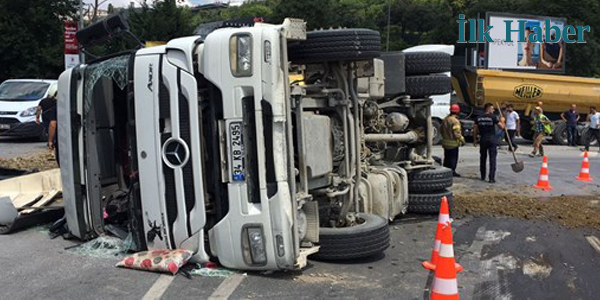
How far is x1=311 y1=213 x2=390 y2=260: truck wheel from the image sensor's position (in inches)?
189

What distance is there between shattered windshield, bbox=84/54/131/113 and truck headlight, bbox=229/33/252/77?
1.00m

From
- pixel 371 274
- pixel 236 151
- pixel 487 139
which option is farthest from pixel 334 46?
pixel 487 139

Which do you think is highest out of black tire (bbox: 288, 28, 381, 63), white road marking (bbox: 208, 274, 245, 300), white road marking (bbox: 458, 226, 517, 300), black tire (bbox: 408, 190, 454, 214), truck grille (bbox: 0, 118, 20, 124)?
black tire (bbox: 288, 28, 381, 63)

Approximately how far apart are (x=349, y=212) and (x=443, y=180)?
7.30 feet

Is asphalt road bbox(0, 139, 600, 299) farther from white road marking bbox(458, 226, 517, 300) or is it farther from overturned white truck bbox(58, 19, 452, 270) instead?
overturned white truck bbox(58, 19, 452, 270)

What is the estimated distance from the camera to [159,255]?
4.41 metres

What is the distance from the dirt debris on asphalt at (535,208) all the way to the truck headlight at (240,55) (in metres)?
4.18

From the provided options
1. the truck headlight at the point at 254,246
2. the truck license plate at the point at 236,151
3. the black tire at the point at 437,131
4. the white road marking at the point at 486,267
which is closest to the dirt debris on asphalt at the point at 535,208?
the white road marking at the point at 486,267

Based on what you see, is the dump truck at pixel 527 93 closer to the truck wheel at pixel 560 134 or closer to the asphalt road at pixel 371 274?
the truck wheel at pixel 560 134

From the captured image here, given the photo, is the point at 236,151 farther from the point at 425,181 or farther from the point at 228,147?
the point at 425,181

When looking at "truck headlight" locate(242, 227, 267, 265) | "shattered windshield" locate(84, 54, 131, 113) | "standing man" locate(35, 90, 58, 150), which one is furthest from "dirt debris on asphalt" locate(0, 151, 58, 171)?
"truck headlight" locate(242, 227, 267, 265)

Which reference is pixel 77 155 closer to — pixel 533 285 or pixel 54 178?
pixel 54 178

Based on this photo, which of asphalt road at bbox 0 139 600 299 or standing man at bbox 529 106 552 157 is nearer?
asphalt road at bbox 0 139 600 299

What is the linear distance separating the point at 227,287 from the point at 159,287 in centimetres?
50
